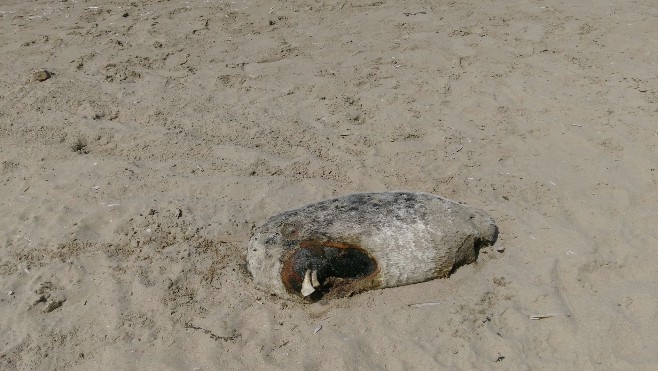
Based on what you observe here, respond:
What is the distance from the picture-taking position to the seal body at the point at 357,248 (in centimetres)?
348

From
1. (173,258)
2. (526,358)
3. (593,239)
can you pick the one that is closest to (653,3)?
(593,239)

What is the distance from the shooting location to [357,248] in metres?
3.55

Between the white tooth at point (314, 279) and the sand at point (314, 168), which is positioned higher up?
the white tooth at point (314, 279)

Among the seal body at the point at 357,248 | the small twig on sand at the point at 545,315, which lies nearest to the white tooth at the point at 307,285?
the seal body at the point at 357,248

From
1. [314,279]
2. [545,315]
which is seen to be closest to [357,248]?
[314,279]

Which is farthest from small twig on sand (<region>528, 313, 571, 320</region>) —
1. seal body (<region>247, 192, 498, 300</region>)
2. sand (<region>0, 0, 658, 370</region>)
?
seal body (<region>247, 192, 498, 300</region>)

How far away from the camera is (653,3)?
7.12m

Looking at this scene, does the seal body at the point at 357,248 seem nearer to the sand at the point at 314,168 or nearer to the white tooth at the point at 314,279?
the white tooth at the point at 314,279

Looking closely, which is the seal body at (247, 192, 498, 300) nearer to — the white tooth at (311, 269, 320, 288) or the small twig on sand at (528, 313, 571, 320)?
the white tooth at (311, 269, 320, 288)

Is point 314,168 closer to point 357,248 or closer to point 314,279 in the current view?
point 357,248

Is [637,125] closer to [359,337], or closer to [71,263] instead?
[359,337]

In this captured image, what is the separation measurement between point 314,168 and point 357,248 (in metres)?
1.31

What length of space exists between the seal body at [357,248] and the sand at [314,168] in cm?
11

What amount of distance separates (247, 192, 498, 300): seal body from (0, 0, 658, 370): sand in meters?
0.11
